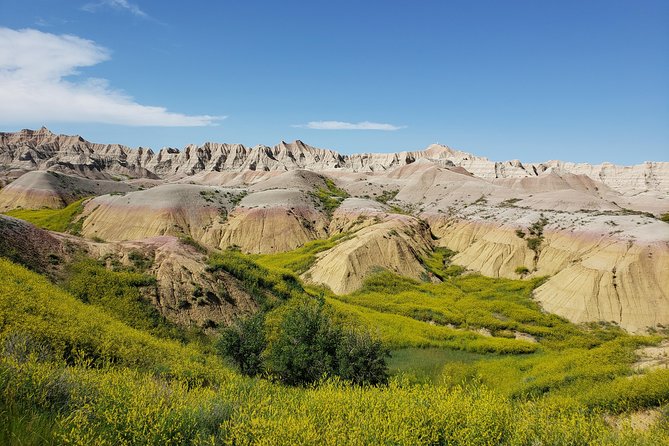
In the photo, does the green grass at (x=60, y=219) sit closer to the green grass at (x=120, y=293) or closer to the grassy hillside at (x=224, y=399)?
the green grass at (x=120, y=293)

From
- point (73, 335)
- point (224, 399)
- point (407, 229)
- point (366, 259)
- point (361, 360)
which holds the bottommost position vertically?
point (366, 259)

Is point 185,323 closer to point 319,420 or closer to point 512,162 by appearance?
point 319,420

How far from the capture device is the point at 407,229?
67875 mm

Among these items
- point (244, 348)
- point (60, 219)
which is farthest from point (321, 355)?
point (60, 219)

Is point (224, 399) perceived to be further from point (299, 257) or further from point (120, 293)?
point (299, 257)

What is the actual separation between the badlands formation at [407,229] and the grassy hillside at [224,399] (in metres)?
10.8

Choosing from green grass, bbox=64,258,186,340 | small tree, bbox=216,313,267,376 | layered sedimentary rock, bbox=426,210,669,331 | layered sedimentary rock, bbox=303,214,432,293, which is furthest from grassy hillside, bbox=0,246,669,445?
layered sedimentary rock, bbox=303,214,432,293

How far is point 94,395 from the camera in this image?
10.0 metres

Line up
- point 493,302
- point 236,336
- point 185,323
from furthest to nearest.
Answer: point 493,302 → point 185,323 → point 236,336

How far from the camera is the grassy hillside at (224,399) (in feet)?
29.5

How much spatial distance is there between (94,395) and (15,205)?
11747 cm

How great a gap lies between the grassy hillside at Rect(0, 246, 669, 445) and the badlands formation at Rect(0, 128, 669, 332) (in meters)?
10.8

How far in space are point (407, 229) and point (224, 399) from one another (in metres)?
58.7

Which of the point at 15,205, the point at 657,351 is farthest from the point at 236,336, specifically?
the point at 15,205
